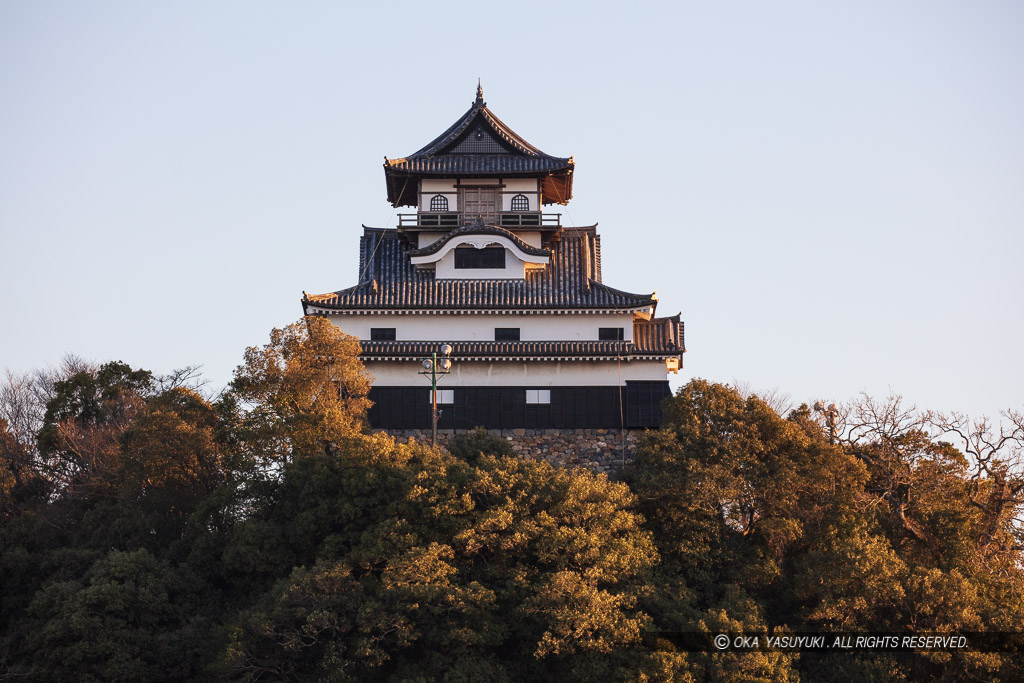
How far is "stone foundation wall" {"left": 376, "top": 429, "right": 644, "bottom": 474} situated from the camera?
3562 centimetres

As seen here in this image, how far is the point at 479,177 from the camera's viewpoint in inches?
1604

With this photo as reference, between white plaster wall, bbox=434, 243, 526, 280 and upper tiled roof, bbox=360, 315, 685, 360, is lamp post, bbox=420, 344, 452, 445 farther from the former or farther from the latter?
white plaster wall, bbox=434, 243, 526, 280

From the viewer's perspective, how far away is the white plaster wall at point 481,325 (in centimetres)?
3728

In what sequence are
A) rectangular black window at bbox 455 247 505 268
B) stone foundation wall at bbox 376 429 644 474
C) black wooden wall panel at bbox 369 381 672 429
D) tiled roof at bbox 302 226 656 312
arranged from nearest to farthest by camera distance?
stone foundation wall at bbox 376 429 644 474 → black wooden wall panel at bbox 369 381 672 429 → tiled roof at bbox 302 226 656 312 → rectangular black window at bbox 455 247 505 268

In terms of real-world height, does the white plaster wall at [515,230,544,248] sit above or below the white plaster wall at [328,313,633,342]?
above

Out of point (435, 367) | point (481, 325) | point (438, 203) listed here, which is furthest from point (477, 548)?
point (438, 203)

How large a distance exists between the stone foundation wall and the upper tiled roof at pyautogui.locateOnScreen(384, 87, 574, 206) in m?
8.95

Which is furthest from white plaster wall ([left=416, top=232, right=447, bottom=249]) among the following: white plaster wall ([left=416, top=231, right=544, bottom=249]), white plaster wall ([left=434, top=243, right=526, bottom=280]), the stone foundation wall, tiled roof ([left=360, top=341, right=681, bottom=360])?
the stone foundation wall

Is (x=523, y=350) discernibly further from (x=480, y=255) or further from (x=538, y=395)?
(x=480, y=255)

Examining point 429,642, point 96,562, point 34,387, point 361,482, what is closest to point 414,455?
point 361,482

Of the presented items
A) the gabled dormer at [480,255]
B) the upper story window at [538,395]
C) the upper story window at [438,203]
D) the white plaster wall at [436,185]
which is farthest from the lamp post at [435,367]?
the white plaster wall at [436,185]

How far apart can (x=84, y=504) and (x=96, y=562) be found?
4.57 metres

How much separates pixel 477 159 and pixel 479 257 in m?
3.96

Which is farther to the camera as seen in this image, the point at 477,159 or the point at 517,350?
the point at 477,159
